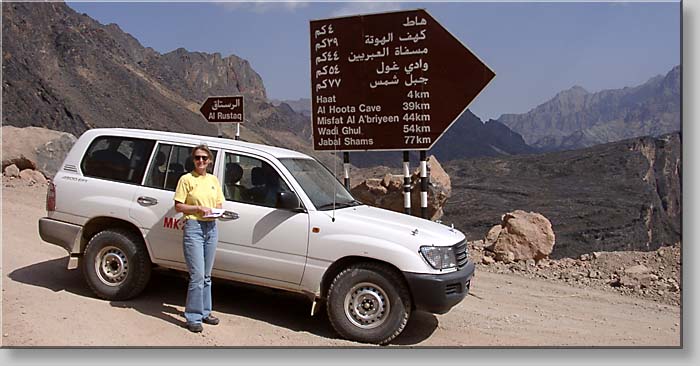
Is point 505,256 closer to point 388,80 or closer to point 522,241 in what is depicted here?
point 522,241

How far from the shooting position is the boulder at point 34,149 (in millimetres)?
15211

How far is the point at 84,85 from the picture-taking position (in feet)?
211

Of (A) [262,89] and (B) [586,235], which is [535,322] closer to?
(B) [586,235]

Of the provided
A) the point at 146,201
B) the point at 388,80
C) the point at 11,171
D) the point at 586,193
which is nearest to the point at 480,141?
the point at 586,193

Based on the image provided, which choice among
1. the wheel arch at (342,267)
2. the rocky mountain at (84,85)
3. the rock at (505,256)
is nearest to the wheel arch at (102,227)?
the wheel arch at (342,267)

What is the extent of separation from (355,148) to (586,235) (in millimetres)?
17709

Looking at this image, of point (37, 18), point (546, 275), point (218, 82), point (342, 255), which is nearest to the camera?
point (342, 255)

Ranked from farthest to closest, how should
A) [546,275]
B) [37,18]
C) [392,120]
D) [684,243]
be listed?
1. [37,18]
2. [546,275]
3. [392,120]
4. [684,243]

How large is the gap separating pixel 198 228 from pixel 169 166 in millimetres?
1099

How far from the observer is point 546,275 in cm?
977

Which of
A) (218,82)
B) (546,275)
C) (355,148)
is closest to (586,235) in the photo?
(546,275)

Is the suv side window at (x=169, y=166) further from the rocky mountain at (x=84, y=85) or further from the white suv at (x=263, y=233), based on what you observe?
the rocky mountain at (x=84, y=85)

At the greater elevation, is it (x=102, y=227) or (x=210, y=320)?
(x=102, y=227)

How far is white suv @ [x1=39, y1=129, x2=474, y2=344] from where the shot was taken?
6172mm
